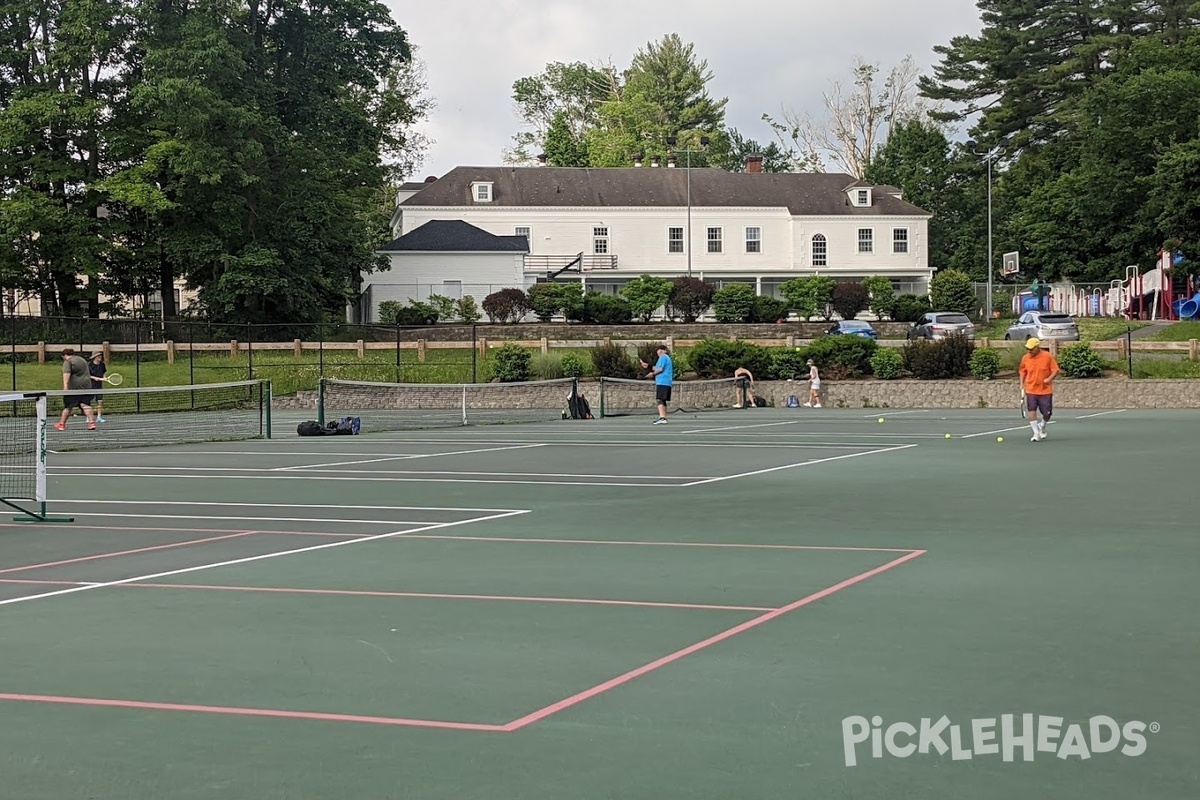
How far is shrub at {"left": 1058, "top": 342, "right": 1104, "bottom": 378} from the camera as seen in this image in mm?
40906

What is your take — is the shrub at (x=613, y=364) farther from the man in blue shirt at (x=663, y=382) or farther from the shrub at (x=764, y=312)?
the shrub at (x=764, y=312)

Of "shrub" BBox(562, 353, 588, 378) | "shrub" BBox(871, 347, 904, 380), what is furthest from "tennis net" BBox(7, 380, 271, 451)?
"shrub" BBox(871, 347, 904, 380)

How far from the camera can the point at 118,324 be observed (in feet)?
171

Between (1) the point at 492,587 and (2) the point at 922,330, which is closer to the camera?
(1) the point at 492,587

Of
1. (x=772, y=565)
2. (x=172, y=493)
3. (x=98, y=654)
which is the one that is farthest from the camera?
(x=172, y=493)

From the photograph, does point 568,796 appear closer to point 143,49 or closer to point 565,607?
point 565,607

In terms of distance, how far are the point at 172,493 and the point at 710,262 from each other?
6337 cm

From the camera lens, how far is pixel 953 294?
68.4 meters

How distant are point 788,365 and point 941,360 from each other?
490 cm

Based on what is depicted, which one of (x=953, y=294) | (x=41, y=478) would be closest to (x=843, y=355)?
(x=953, y=294)

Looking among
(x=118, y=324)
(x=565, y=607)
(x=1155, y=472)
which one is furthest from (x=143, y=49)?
(x=565, y=607)

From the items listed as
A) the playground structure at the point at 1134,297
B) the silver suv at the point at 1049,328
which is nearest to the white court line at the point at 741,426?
the silver suv at the point at 1049,328

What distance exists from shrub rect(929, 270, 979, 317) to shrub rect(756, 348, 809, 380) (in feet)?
87.9

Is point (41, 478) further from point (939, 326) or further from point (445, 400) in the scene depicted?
point (939, 326)
